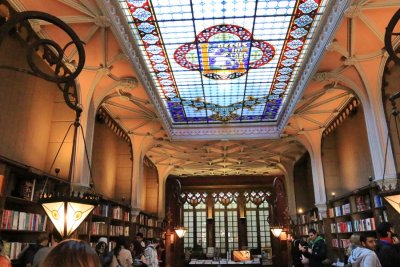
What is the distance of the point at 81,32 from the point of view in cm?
625

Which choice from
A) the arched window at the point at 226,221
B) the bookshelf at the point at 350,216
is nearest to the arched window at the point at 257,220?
the arched window at the point at 226,221

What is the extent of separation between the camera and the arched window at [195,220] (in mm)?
20562

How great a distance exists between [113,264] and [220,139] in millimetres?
7693

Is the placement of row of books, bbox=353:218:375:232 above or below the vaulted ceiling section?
below

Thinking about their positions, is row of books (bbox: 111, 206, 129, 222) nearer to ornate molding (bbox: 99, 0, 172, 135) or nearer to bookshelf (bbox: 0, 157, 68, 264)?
ornate molding (bbox: 99, 0, 172, 135)

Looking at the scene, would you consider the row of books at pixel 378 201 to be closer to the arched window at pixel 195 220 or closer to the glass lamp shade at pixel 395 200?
the glass lamp shade at pixel 395 200

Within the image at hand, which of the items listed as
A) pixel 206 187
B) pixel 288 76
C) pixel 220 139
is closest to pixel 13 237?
pixel 288 76

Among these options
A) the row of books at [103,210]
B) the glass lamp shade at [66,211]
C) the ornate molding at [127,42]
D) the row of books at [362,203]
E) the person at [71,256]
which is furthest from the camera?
the row of books at [103,210]

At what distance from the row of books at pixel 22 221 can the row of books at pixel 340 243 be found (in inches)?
289

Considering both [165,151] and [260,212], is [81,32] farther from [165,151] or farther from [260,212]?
[260,212]

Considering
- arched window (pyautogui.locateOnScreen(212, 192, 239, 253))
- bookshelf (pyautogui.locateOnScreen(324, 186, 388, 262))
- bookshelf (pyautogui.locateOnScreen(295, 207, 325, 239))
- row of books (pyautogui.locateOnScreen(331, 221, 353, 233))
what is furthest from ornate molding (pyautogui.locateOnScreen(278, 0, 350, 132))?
arched window (pyautogui.locateOnScreen(212, 192, 239, 253))

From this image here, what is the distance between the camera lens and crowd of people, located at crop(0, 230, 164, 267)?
1083mm

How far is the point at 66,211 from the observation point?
9.80ft

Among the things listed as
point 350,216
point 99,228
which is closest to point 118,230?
point 99,228
